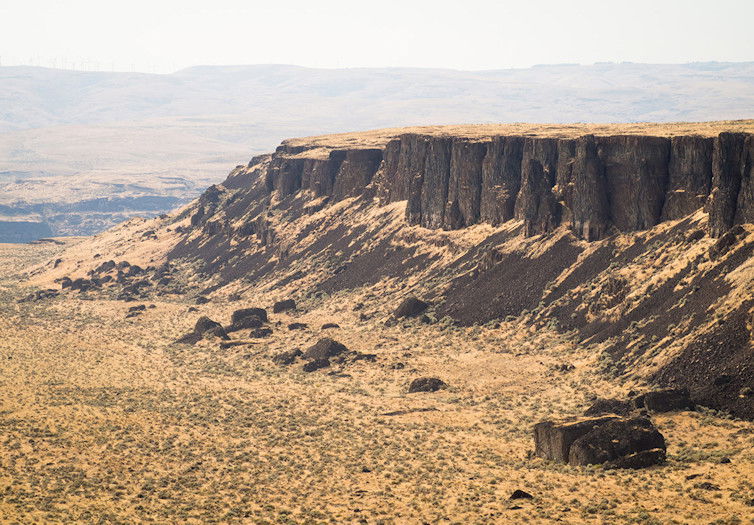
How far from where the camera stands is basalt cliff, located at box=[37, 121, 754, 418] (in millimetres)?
65688

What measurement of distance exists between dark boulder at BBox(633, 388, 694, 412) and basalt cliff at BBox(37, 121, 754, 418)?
95cm

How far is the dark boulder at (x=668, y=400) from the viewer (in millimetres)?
55250

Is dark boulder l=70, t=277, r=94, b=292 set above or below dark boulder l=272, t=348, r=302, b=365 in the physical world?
below

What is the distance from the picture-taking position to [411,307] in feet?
302

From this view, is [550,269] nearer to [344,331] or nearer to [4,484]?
[344,331]

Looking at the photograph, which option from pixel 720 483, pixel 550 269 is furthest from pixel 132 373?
pixel 720 483

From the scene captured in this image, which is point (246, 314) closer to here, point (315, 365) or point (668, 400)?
point (315, 365)

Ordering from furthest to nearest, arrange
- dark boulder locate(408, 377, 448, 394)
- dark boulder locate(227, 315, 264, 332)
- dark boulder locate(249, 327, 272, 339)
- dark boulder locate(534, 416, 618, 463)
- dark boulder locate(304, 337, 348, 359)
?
1. dark boulder locate(227, 315, 264, 332)
2. dark boulder locate(249, 327, 272, 339)
3. dark boulder locate(304, 337, 348, 359)
4. dark boulder locate(408, 377, 448, 394)
5. dark boulder locate(534, 416, 618, 463)

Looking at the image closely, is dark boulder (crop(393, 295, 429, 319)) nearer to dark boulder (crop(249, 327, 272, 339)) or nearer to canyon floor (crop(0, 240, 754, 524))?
canyon floor (crop(0, 240, 754, 524))

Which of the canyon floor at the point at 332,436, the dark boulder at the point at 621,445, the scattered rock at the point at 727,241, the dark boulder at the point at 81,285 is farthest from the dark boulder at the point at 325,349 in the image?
the dark boulder at the point at 81,285

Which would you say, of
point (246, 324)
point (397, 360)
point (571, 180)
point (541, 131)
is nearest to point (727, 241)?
point (571, 180)

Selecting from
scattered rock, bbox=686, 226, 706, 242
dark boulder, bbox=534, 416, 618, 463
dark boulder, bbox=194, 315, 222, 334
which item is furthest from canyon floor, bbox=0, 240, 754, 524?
scattered rock, bbox=686, 226, 706, 242

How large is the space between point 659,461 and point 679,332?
58.4 ft

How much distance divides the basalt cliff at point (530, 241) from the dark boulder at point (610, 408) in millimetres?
4073
